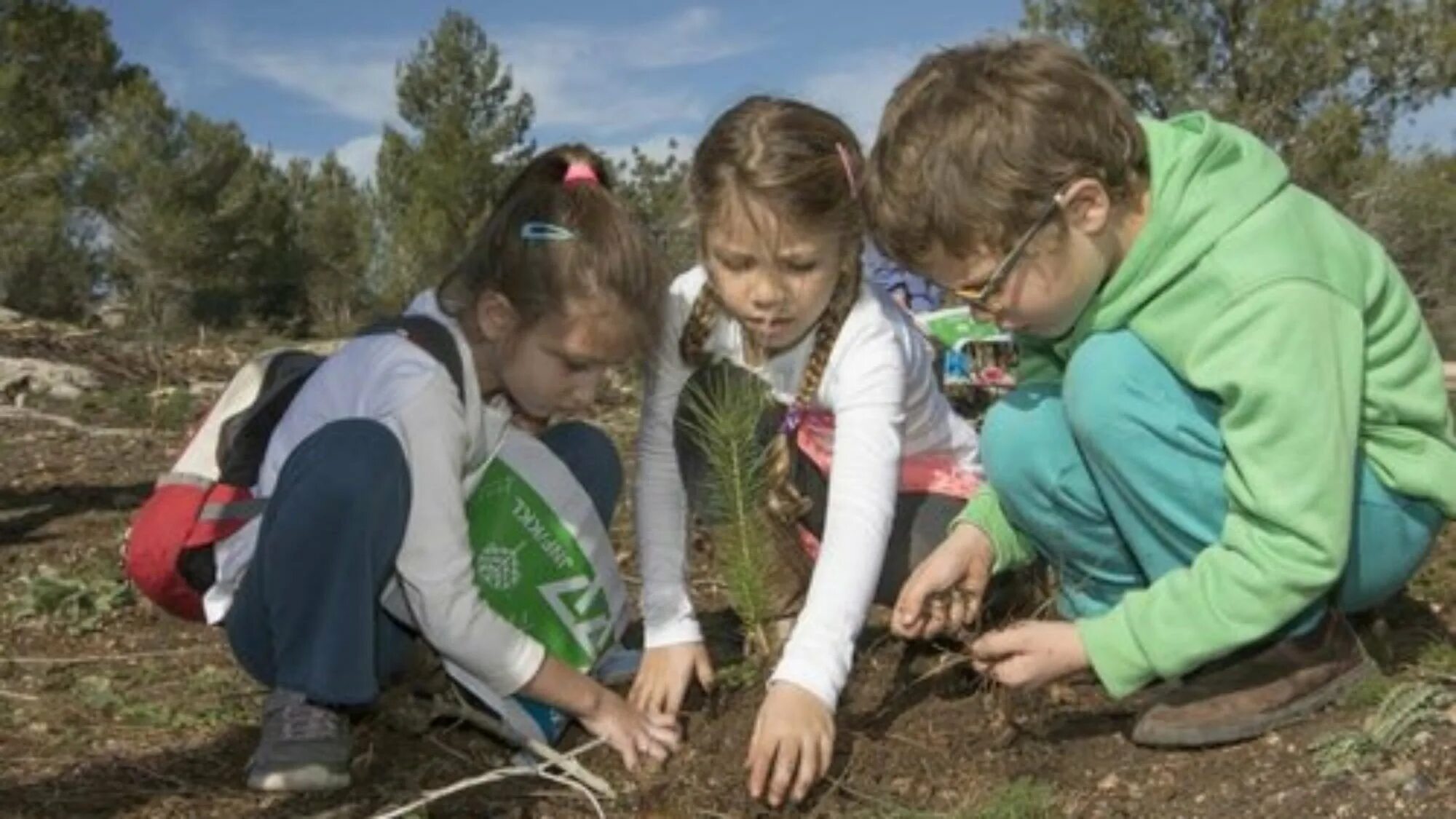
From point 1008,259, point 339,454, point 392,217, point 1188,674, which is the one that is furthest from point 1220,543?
point 392,217

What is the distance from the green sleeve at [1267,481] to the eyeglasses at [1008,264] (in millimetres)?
274

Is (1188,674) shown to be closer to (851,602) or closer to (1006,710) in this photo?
(1006,710)

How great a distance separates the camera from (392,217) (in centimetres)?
3672

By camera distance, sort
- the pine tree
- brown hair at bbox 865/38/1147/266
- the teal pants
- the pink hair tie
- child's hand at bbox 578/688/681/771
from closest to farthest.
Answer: brown hair at bbox 865/38/1147/266, the teal pants, child's hand at bbox 578/688/681/771, the pink hair tie, the pine tree

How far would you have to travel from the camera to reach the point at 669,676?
2.95 m

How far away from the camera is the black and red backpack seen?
2934mm

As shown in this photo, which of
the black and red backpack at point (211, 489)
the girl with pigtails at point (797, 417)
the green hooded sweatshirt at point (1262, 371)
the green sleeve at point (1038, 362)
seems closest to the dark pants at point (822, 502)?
the girl with pigtails at point (797, 417)

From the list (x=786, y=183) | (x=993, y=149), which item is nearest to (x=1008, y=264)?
(x=993, y=149)

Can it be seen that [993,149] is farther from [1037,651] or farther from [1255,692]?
[1255,692]

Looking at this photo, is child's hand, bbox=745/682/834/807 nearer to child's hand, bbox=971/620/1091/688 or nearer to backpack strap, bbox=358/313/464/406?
child's hand, bbox=971/620/1091/688

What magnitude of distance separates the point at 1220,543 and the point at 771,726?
2.27ft

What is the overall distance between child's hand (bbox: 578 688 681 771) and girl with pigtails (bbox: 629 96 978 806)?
0.07 m

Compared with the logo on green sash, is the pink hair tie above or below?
above

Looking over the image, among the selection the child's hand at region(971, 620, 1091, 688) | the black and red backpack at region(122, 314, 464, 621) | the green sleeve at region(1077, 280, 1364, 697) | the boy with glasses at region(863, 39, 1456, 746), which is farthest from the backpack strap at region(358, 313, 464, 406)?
the green sleeve at region(1077, 280, 1364, 697)
